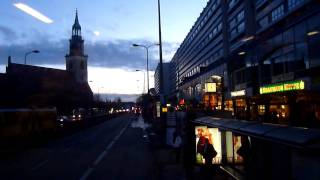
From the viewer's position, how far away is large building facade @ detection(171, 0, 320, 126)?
40.1 m

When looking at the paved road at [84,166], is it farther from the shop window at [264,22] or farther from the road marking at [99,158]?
the shop window at [264,22]

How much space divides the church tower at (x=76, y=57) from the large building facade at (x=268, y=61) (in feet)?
245

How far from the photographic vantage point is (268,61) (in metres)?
52.0

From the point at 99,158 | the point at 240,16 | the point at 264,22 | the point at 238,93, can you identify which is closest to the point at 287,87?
the point at 99,158

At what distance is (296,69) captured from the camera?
1708 inches

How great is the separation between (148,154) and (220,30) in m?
60.3

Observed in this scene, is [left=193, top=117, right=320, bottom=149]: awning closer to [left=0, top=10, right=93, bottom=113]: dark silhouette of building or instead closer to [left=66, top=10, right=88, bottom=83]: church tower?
[left=0, top=10, right=93, bottom=113]: dark silhouette of building

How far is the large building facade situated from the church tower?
74.8 meters

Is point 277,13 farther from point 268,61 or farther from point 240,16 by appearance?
point 240,16

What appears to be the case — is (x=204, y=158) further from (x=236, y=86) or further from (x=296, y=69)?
(x=236, y=86)

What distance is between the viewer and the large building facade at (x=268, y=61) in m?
40.1

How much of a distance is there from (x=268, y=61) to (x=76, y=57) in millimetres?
113923

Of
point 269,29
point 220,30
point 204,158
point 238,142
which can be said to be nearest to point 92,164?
point 204,158

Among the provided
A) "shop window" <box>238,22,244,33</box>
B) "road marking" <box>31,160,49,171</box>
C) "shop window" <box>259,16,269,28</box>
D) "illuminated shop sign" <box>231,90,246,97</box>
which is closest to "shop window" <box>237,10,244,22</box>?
"shop window" <box>238,22,244,33</box>
